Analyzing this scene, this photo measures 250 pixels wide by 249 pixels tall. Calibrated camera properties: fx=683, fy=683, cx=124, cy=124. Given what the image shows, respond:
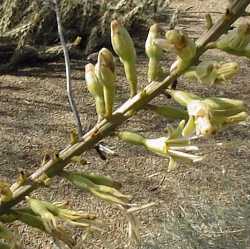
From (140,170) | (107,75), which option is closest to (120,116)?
(107,75)

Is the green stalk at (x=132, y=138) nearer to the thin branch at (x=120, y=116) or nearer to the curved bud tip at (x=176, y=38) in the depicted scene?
the thin branch at (x=120, y=116)

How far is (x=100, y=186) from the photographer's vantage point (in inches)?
37.7

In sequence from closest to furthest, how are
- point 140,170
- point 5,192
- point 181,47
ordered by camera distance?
point 181,47
point 5,192
point 140,170

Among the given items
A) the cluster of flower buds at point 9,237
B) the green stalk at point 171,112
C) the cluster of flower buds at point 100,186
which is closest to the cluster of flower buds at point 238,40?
the green stalk at point 171,112

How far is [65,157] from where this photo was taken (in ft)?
2.94

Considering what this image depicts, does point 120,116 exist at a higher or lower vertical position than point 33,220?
higher

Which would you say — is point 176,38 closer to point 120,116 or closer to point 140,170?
point 120,116

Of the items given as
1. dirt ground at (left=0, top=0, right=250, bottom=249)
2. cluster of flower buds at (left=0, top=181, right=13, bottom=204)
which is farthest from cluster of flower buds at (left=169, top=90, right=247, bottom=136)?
dirt ground at (left=0, top=0, right=250, bottom=249)

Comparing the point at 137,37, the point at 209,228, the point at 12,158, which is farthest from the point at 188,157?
the point at 137,37

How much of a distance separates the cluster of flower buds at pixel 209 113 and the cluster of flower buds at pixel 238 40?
64 millimetres

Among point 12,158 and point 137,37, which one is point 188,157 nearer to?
point 12,158

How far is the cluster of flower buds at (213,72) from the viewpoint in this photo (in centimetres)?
84

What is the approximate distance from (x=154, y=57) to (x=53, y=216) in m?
0.26

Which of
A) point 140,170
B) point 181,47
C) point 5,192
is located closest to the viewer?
point 181,47
